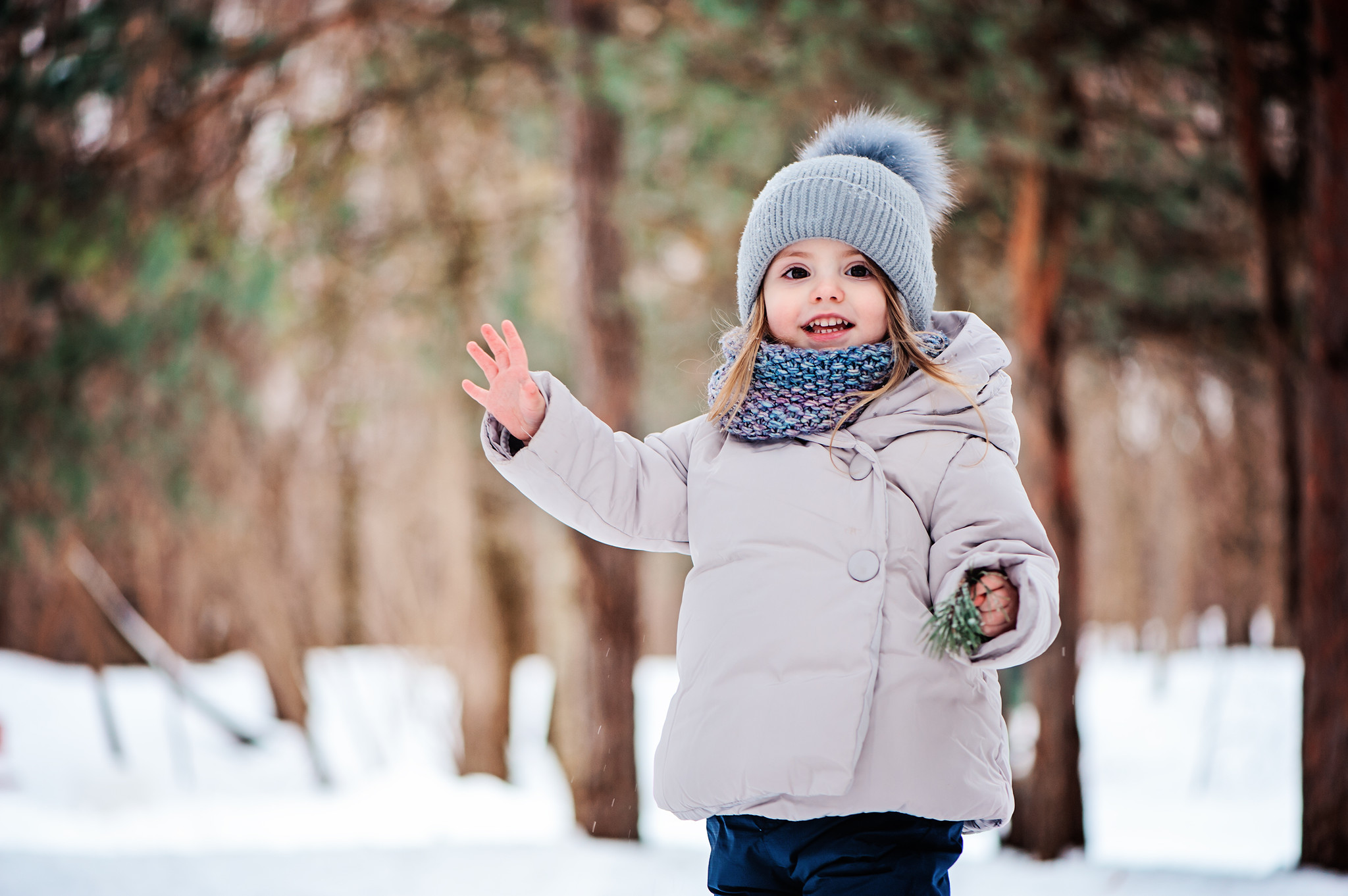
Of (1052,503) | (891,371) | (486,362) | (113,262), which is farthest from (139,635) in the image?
(891,371)

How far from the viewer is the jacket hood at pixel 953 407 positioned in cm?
182

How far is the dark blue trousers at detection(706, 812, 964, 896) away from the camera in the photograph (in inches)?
65.6

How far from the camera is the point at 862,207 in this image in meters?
1.91

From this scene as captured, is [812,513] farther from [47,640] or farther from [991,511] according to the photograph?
[47,640]

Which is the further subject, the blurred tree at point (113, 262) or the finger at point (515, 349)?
the blurred tree at point (113, 262)

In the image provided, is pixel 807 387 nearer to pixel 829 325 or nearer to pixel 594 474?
pixel 829 325

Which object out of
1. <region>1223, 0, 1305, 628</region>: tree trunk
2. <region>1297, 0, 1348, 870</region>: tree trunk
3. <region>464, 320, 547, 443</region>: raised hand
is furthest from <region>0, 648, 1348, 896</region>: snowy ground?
<region>464, 320, 547, 443</region>: raised hand

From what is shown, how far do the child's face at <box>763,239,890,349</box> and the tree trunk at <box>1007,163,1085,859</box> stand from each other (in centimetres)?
421

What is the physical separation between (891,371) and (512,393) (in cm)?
62

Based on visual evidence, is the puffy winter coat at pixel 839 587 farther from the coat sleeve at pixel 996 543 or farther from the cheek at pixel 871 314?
the cheek at pixel 871 314

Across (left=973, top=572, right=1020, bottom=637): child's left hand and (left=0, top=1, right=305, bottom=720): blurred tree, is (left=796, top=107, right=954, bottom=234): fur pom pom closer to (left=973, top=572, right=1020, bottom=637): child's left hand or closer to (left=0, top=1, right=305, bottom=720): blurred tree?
(left=973, top=572, right=1020, bottom=637): child's left hand

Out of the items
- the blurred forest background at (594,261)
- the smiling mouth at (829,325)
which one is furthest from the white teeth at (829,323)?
the blurred forest background at (594,261)

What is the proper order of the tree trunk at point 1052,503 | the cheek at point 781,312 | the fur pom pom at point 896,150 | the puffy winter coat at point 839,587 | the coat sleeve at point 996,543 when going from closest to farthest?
the coat sleeve at point 996,543, the puffy winter coat at point 839,587, the cheek at point 781,312, the fur pom pom at point 896,150, the tree trunk at point 1052,503

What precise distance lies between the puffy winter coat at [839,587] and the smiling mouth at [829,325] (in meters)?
0.14
